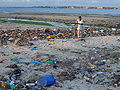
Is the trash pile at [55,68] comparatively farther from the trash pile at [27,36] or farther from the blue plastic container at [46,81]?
the trash pile at [27,36]

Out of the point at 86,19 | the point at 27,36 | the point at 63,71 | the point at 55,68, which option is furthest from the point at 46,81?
the point at 86,19

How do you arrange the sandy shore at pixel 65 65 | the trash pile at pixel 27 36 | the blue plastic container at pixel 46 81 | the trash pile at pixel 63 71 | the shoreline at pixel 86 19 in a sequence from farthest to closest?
the shoreline at pixel 86 19, the trash pile at pixel 27 36, the sandy shore at pixel 65 65, the trash pile at pixel 63 71, the blue plastic container at pixel 46 81

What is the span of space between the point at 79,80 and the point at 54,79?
2.59ft

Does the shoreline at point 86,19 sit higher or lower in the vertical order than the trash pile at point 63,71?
lower

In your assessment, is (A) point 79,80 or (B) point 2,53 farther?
(B) point 2,53

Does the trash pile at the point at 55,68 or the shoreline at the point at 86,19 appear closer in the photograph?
the trash pile at the point at 55,68

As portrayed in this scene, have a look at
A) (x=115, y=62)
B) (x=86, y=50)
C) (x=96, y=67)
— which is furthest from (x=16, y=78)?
(x=86, y=50)

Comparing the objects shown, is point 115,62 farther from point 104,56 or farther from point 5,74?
point 5,74

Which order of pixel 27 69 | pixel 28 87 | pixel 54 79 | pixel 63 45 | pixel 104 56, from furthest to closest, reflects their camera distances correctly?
pixel 63 45 → pixel 104 56 → pixel 27 69 → pixel 54 79 → pixel 28 87


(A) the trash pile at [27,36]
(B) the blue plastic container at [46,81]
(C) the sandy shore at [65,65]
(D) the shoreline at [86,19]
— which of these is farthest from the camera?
(D) the shoreline at [86,19]

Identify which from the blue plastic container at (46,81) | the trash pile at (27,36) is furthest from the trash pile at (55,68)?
the trash pile at (27,36)

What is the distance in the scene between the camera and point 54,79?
621cm

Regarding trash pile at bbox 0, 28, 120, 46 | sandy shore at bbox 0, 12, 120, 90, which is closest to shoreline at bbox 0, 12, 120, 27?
trash pile at bbox 0, 28, 120, 46

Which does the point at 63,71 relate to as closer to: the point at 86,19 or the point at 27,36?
the point at 27,36
